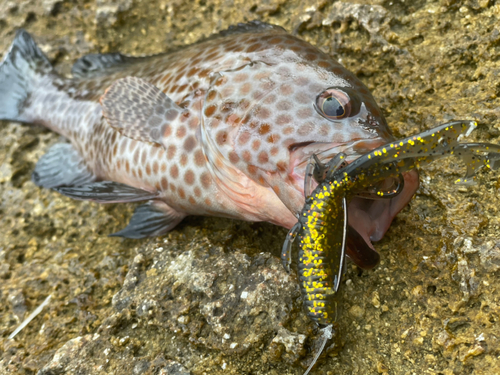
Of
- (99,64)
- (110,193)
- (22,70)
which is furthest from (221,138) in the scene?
(22,70)

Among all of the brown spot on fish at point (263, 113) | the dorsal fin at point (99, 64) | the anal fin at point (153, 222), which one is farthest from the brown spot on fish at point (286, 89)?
the dorsal fin at point (99, 64)

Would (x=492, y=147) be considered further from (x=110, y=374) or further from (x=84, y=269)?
(x=84, y=269)

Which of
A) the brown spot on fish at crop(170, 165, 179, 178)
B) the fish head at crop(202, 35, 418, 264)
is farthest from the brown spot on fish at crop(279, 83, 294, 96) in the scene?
the brown spot on fish at crop(170, 165, 179, 178)

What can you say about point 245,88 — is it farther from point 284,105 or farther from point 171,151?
point 171,151

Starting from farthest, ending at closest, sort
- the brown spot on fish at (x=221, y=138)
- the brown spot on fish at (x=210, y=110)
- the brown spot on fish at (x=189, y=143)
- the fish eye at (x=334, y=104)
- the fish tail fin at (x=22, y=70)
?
the fish tail fin at (x=22, y=70)
the brown spot on fish at (x=189, y=143)
the brown spot on fish at (x=210, y=110)
the brown spot on fish at (x=221, y=138)
the fish eye at (x=334, y=104)

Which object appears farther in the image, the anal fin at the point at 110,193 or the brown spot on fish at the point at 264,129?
the anal fin at the point at 110,193

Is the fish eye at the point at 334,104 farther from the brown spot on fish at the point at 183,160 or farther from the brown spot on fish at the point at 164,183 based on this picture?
the brown spot on fish at the point at 164,183
